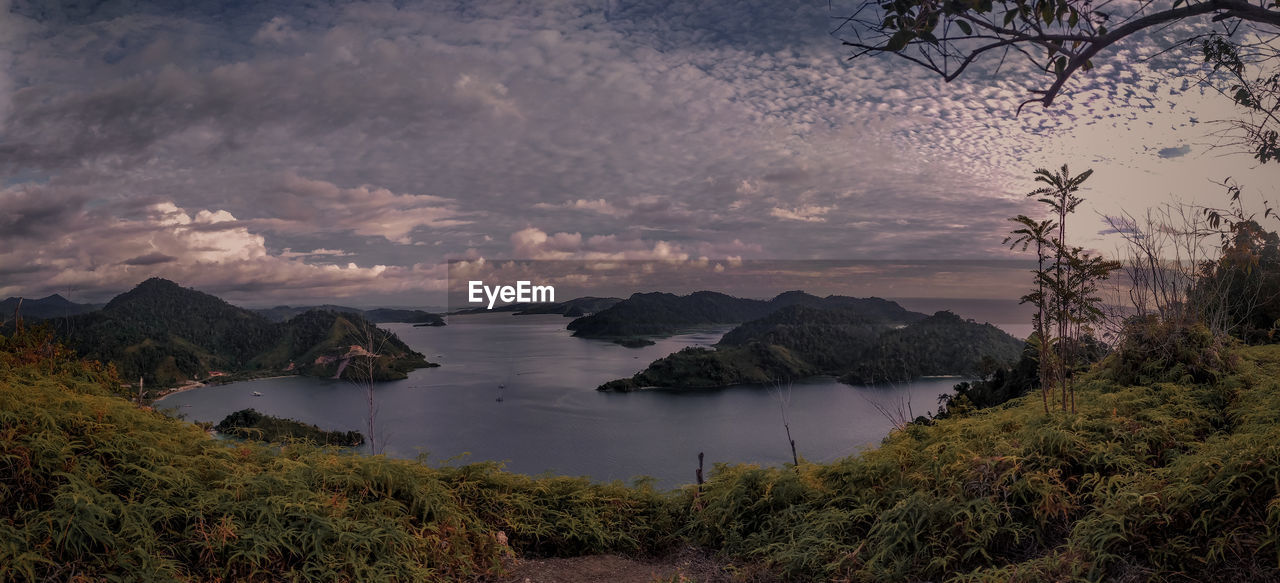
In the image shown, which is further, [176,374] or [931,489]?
[176,374]

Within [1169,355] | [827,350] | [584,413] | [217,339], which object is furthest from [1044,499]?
[217,339]

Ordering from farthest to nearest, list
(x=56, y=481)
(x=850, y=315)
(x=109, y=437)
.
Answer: (x=850, y=315) < (x=109, y=437) < (x=56, y=481)

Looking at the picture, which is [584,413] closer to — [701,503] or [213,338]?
[213,338]

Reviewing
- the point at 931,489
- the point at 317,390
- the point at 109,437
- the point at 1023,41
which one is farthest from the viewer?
the point at 317,390

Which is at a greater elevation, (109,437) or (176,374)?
(109,437)

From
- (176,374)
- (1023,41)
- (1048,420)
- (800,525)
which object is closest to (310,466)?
(800,525)

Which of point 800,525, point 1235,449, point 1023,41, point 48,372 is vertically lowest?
point 800,525

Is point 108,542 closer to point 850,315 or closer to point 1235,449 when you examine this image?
point 1235,449

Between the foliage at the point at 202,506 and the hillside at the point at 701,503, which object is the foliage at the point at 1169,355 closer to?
the hillside at the point at 701,503
